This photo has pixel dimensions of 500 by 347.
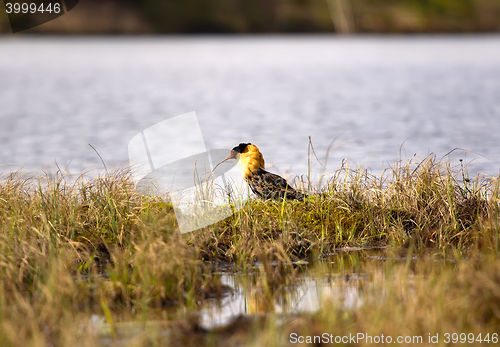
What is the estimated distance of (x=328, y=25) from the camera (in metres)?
109

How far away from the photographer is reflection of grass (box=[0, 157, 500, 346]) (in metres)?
4.50

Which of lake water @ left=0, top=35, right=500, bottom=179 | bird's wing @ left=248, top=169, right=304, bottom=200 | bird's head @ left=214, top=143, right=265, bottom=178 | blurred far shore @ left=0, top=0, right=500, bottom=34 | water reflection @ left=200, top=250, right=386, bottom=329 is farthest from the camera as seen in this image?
blurred far shore @ left=0, top=0, right=500, bottom=34

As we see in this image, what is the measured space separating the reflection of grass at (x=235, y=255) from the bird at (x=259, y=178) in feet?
0.69

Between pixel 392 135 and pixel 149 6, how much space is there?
91.0 meters

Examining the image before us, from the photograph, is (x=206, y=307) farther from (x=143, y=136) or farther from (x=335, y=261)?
(x=143, y=136)

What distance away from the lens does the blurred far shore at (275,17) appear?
10050 cm

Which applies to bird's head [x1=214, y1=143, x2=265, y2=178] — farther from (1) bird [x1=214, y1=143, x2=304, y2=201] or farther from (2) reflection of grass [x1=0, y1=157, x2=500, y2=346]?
(2) reflection of grass [x1=0, y1=157, x2=500, y2=346]

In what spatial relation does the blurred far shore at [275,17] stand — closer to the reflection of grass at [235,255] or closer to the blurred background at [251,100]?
the blurred background at [251,100]

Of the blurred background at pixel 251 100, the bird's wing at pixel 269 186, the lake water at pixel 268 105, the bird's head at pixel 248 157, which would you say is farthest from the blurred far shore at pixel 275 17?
the bird's wing at pixel 269 186

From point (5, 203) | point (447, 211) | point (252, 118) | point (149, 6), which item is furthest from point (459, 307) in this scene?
point (149, 6)

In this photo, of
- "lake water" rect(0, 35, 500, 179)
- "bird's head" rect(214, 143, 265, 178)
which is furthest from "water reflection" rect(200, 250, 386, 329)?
"lake water" rect(0, 35, 500, 179)

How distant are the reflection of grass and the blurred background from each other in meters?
0.82

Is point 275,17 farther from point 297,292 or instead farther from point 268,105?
→ point 297,292

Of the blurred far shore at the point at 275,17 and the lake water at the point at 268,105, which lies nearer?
the lake water at the point at 268,105
